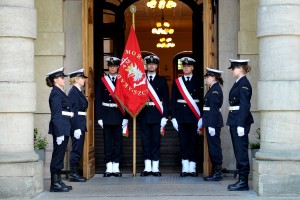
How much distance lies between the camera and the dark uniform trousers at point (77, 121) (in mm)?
11711

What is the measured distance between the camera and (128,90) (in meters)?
12.6

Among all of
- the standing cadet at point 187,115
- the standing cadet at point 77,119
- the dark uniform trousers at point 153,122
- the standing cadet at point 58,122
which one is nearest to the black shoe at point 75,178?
the standing cadet at point 77,119

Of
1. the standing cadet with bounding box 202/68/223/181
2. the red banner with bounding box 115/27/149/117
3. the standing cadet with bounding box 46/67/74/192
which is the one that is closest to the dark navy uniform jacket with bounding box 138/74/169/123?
the red banner with bounding box 115/27/149/117

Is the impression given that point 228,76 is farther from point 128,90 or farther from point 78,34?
point 78,34

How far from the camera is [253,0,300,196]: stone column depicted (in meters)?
9.90

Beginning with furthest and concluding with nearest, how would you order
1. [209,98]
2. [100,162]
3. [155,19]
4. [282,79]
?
1. [155,19]
2. [100,162]
3. [209,98]
4. [282,79]

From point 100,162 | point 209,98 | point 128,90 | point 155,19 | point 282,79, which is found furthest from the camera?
point 155,19

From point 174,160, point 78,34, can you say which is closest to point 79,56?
point 78,34

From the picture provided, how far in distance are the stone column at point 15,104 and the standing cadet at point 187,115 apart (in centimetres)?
335

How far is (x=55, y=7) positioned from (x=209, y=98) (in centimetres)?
329

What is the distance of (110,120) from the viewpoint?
12.7m

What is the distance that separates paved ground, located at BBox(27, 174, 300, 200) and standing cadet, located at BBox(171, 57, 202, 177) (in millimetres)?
351

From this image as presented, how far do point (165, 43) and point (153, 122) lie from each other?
765 inches

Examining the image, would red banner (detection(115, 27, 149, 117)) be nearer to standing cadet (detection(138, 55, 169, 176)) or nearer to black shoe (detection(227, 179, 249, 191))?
standing cadet (detection(138, 55, 169, 176))
